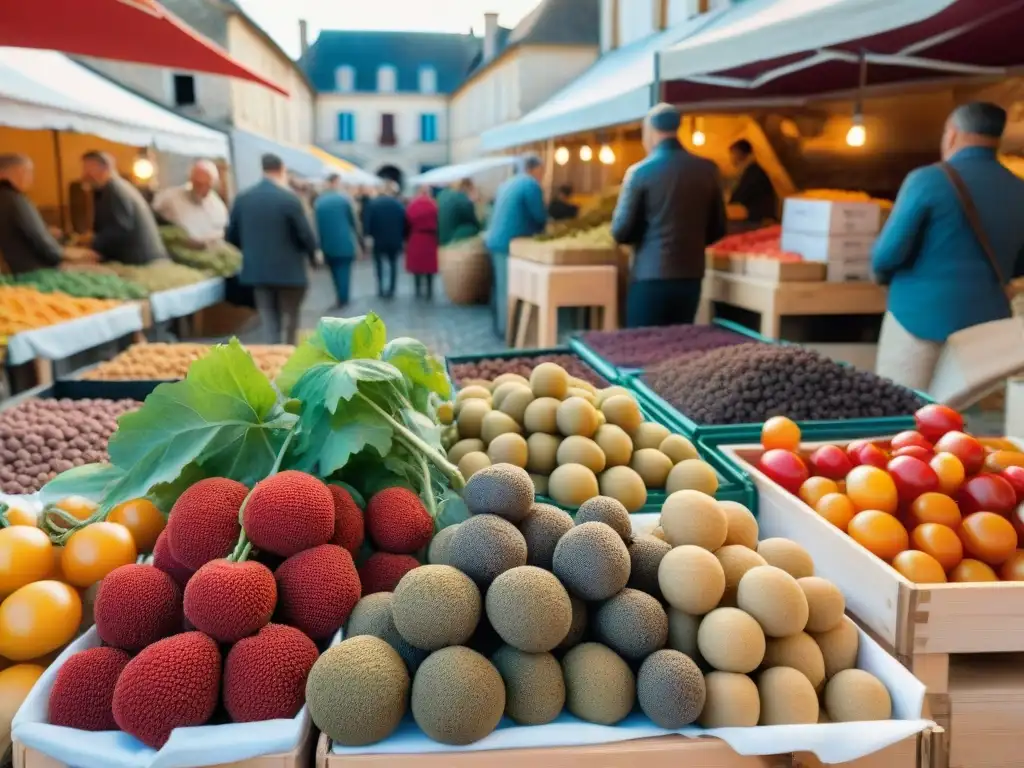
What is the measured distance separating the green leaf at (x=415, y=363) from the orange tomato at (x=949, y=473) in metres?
1.13

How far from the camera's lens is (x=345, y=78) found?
46625 mm

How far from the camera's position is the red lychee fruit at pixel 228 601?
1.33m

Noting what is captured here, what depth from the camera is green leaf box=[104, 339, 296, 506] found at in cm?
171

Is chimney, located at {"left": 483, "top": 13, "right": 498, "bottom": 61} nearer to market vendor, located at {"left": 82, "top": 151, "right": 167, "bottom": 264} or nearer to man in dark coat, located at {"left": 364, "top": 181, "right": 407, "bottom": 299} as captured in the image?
man in dark coat, located at {"left": 364, "top": 181, "right": 407, "bottom": 299}

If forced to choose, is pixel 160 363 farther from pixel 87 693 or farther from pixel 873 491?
pixel 873 491

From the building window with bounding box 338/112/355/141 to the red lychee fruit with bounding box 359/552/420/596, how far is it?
46.1m

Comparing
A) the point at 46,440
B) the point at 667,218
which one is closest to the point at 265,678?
the point at 46,440

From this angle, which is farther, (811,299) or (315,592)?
(811,299)

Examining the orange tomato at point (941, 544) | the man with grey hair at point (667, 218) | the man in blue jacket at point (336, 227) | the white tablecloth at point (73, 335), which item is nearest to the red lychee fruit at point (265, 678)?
the orange tomato at point (941, 544)

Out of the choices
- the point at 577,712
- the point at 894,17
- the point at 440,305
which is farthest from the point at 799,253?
the point at 440,305

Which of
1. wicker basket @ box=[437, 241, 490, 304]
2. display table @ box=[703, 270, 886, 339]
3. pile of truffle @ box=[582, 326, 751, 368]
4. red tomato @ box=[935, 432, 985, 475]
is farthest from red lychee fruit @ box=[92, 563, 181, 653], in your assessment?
wicker basket @ box=[437, 241, 490, 304]

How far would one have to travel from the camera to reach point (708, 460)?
2586 mm

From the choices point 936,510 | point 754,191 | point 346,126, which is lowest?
point 936,510

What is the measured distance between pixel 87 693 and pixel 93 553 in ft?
1.33
